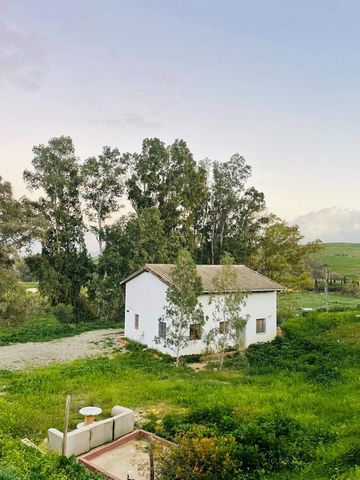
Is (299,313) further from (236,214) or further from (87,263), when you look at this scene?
(87,263)

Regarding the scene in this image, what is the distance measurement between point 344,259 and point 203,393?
98.3 m

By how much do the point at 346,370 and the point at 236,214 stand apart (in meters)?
25.9

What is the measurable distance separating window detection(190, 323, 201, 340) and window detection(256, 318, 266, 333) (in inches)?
190

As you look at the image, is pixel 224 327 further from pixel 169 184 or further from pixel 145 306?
pixel 169 184

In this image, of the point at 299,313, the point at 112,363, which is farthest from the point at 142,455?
the point at 299,313

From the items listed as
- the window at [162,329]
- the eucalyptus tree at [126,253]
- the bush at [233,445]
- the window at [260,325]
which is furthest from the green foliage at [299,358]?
the eucalyptus tree at [126,253]

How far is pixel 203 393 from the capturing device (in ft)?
47.0

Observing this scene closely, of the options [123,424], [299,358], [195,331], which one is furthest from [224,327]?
[123,424]

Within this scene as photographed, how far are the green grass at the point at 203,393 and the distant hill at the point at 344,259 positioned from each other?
164 ft

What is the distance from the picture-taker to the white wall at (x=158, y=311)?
22.4m

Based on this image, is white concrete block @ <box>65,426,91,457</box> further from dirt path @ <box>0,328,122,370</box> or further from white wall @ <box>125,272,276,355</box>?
white wall @ <box>125,272,276,355</box>

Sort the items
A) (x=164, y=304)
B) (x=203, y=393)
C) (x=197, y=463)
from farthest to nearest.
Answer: (x=164, y=304), (x=203, y=393), (x=197, y=463)

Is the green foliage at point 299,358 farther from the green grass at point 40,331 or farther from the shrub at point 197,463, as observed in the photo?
the green grass at point 40,331

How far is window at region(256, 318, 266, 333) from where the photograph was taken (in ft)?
81.3
